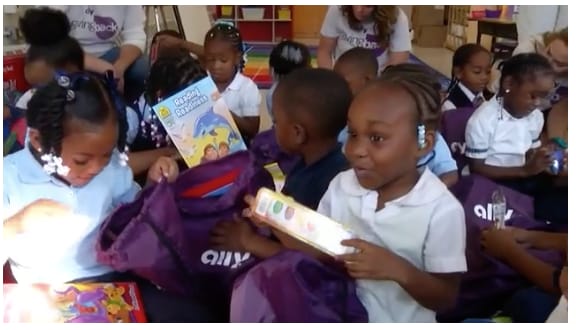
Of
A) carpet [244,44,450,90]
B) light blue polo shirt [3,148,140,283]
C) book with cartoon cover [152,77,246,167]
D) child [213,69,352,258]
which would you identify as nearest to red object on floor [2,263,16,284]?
light blue polo shirt [3,148,140,283]

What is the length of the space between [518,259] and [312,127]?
1.44 ft

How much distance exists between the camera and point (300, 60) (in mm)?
2449

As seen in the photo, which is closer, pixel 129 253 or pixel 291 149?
pixel 129 253

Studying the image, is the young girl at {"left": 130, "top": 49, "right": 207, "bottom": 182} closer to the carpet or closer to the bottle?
the bottle

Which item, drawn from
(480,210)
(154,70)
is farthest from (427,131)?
(154,70)

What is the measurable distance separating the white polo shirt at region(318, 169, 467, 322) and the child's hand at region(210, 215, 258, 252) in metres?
0.20

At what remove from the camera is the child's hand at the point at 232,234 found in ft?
3.69

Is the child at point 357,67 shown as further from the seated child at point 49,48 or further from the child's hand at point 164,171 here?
the child's hand at point 164,171

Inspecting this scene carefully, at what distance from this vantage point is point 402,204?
979 mm

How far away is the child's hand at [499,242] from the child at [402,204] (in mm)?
218

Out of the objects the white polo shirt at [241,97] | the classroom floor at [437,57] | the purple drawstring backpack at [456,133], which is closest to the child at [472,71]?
the purple drawstring backpack at [456,133]

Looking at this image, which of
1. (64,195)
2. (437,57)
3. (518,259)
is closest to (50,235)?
(64,195)
